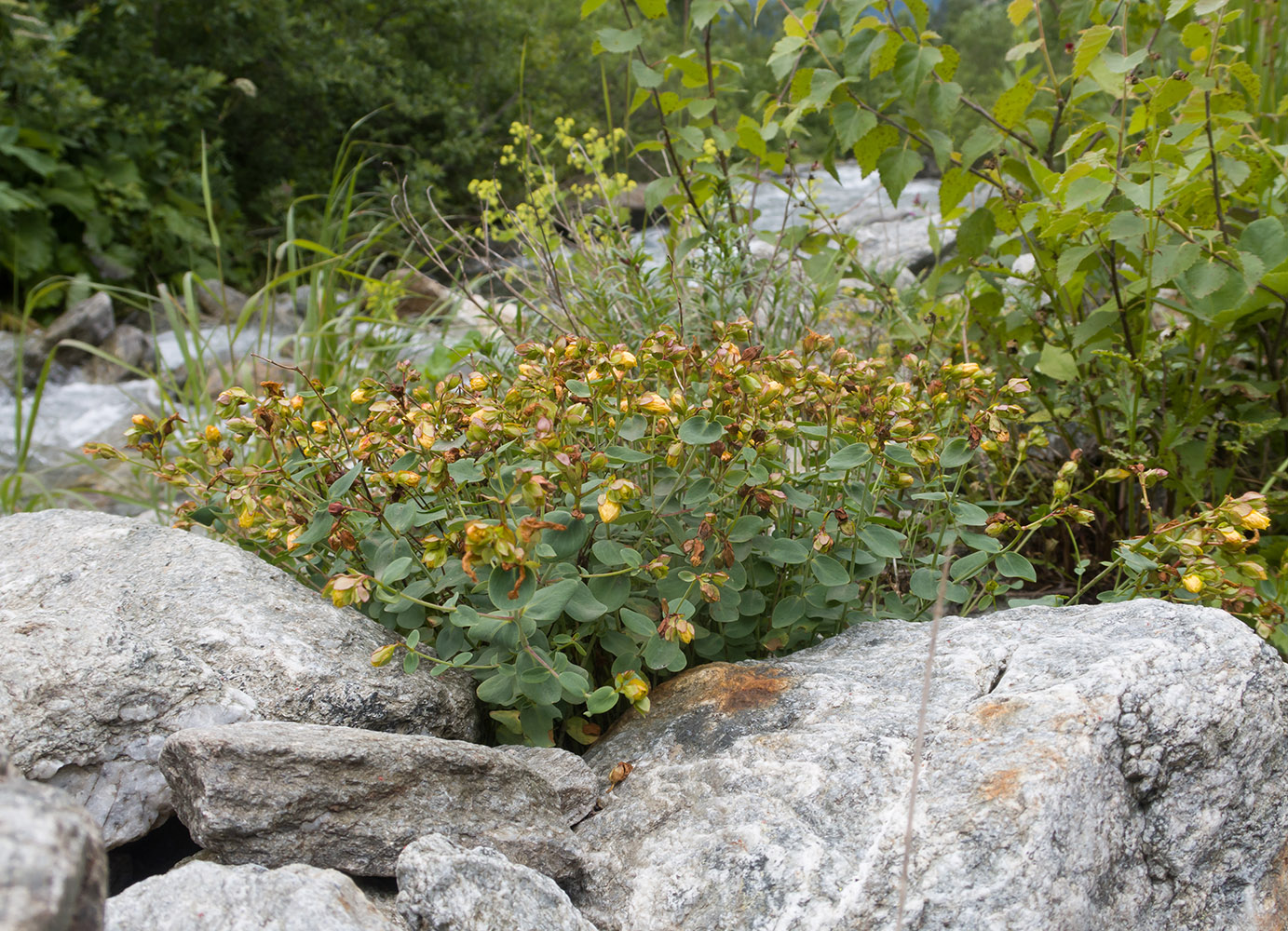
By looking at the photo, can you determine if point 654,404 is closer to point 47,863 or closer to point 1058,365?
point 47,863

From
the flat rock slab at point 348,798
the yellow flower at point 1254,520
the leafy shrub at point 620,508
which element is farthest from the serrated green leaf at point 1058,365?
the flat rock slab at point 348,798

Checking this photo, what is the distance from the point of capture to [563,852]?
130cm

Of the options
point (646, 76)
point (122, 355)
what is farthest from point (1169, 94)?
point (122, 355)

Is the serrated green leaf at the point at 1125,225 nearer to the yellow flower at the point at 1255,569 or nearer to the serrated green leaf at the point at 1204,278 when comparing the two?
the serrated green leaf at the point at 1204,278

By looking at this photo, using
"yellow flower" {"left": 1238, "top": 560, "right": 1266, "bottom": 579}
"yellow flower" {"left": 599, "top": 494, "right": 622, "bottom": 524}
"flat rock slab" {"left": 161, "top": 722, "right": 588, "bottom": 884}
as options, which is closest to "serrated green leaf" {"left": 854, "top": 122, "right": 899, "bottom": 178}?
"yellow flower" {"left": 1238, "top": 560, "right": 1266, "bottom": 579}

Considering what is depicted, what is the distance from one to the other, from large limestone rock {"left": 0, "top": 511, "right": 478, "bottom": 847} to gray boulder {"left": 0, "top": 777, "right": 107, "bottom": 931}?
65 centimetres

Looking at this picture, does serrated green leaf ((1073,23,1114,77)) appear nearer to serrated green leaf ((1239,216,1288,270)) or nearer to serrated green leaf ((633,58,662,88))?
serrated green leaf ((1239,216,1288,270))

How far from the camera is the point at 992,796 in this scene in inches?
46.4

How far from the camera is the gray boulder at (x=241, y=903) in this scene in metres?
1.00

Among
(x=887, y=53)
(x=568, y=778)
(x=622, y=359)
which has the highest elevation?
(x=887, y=53)

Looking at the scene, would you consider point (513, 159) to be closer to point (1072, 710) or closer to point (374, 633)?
point (374, 633)

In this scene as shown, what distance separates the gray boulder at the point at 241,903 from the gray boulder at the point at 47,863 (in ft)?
0.72

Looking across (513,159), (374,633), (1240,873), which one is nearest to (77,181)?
(513,159)

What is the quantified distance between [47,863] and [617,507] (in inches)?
29.2
